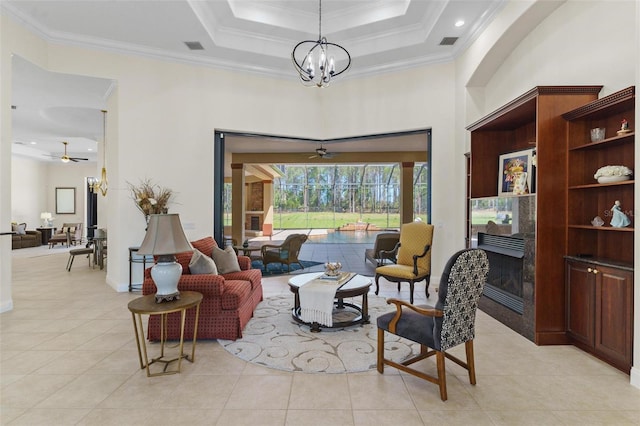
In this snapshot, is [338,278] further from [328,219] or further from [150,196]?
[328,219]

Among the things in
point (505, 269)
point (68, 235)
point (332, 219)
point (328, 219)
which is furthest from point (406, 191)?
→ point (68, 235)

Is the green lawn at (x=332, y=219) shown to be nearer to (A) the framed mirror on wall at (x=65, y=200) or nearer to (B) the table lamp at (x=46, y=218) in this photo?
(A) the framed mirror on wall at (x=65, y=200)

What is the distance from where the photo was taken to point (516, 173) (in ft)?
14.3

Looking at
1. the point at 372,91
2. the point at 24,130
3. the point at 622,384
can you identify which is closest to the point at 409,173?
the point at 372,91

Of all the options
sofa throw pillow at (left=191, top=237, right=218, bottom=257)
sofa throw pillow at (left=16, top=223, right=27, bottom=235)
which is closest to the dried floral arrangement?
sofa throw pillow at (left=191, top=237, right=218, bottom=257)

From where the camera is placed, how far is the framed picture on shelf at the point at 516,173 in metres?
4.11

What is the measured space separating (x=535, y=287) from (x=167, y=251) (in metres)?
3.67

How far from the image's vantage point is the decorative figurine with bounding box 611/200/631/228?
10.0 feet

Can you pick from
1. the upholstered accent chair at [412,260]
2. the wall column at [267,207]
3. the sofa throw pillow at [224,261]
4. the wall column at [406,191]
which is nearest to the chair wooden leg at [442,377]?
the upholstered accent chair at [412,260]

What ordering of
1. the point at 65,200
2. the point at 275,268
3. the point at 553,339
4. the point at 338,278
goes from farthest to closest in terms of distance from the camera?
the point at 65,200
the point at 275,268
the point at 338,278
the point at 553,339

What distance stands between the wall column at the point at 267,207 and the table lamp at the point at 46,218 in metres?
8.49

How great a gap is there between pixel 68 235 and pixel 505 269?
45.1 ft

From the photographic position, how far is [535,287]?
3.58 meters

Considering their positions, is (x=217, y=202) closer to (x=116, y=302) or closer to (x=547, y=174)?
(x=116, y=302)
